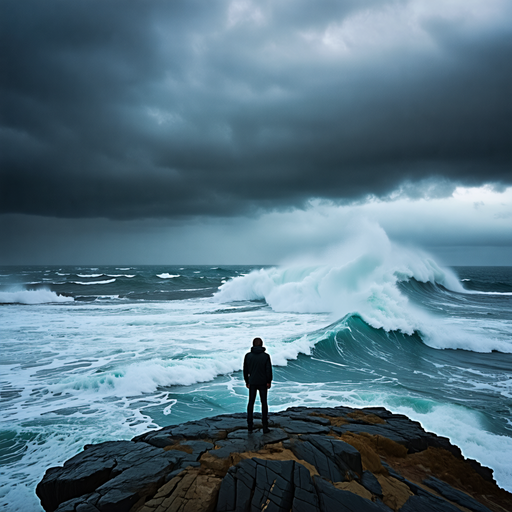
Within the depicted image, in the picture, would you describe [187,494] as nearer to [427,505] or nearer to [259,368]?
[259,368]

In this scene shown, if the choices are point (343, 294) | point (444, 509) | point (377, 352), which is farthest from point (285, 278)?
point (444, 509)

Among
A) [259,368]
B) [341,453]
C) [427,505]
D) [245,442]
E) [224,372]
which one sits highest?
[259,368]

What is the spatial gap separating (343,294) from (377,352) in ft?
35.5

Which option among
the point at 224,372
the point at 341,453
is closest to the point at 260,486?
the point at 341,453

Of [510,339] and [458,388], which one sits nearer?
[458,388]

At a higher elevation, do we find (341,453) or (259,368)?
(259,368)

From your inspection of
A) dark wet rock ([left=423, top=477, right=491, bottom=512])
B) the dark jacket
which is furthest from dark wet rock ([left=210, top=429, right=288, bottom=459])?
dark wet rock ([left=423, top=477, right=491, bottom=512])

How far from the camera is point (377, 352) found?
44.1 feet

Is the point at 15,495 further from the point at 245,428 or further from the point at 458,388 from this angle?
the point at 458,388

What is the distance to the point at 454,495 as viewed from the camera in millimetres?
4000

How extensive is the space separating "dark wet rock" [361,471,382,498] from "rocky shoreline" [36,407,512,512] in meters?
0.01

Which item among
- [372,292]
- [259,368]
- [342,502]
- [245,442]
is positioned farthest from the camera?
[372,292]

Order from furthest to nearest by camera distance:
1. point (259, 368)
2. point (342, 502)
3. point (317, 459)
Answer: point (259, 368) → point (317, 459) → point (342, 502)

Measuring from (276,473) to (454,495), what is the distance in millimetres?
2193
